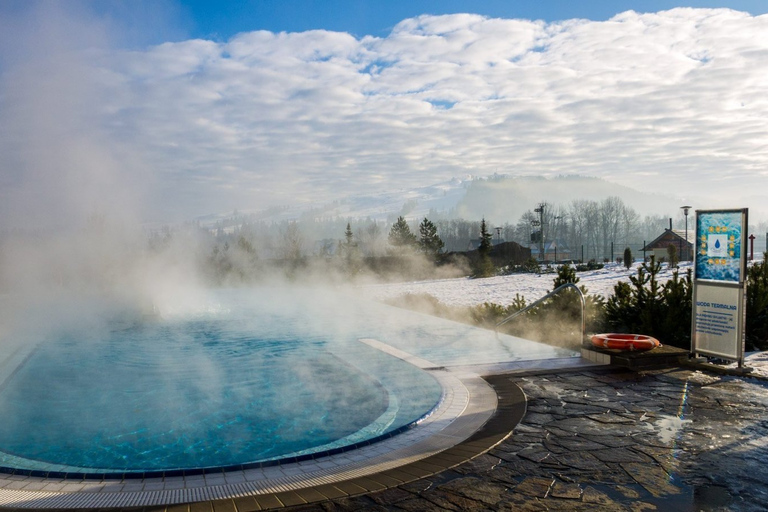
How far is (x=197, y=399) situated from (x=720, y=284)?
6282mm

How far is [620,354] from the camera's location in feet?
21.6

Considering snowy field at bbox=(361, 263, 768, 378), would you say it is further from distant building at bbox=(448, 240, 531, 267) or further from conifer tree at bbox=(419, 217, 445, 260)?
conifer tree at bbox=(419, 217, 445, 260)

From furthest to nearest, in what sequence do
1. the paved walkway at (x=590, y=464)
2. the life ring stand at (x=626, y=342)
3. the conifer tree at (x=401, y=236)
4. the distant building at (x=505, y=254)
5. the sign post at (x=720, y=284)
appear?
1. the conifer tree at (x=401, y=236)
2. the distant building at (x=505, y=254)
3. the life ring stand at (x=626, y=342)
4. the sign post at (x=720, y=284)
5. the paved walkway at (x=590, y=464)

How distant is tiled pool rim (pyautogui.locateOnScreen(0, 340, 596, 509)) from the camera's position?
120 inches

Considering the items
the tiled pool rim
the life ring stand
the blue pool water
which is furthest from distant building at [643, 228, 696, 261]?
the tiled pool rim

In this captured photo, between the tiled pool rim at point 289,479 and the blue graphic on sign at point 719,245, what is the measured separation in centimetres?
369

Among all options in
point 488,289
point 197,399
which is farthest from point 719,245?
point 488,289

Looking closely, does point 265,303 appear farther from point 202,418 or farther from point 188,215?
point 202,418

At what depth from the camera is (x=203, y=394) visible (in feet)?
21.4

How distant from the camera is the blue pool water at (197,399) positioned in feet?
15.4

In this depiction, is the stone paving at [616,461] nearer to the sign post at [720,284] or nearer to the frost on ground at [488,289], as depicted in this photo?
the sign post at [720,284]

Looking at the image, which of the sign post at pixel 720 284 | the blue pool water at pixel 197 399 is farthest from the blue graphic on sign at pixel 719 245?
the blue pool water at pixel 197 399

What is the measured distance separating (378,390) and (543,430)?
253 cm

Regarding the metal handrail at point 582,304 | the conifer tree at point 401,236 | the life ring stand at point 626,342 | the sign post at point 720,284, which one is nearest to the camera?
the sign post at point 720,284
